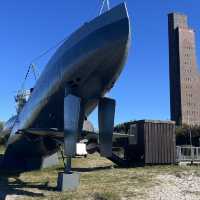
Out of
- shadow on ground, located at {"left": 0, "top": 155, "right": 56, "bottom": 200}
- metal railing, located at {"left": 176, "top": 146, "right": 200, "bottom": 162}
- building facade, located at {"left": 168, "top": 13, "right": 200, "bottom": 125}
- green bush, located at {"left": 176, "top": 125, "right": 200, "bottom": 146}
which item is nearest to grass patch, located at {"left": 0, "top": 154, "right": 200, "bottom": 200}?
shadow on ground, located at {"left": 0, "top": 155, "right": 56, "bottom": 200}

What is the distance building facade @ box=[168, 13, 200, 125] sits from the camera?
15712 cm

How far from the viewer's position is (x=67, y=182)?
2197 centimetres

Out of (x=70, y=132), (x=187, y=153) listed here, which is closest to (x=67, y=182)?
(x=70, y=132)

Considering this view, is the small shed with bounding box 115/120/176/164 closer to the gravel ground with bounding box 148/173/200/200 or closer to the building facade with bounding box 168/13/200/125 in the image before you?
the gravel ground with bounding box 148/173/200/200

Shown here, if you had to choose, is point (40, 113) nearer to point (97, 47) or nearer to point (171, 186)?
point (97, 47)

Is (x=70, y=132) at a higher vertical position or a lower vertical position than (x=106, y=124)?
lower

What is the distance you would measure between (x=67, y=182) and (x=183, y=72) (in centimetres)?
14897

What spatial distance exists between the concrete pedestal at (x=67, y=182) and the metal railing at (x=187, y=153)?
16.6 meters

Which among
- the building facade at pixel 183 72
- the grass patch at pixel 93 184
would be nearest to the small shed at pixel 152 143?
the grass patch at pixel 93 184

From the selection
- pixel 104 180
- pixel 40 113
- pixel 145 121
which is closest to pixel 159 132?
pixel 145 121

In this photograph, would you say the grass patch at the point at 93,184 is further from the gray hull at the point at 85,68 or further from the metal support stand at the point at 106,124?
the gray hull at the point at 85,68

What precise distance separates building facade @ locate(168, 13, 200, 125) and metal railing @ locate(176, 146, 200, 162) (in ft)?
370

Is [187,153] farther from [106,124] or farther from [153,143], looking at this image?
[106,124]

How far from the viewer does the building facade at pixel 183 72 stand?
15712 cm
